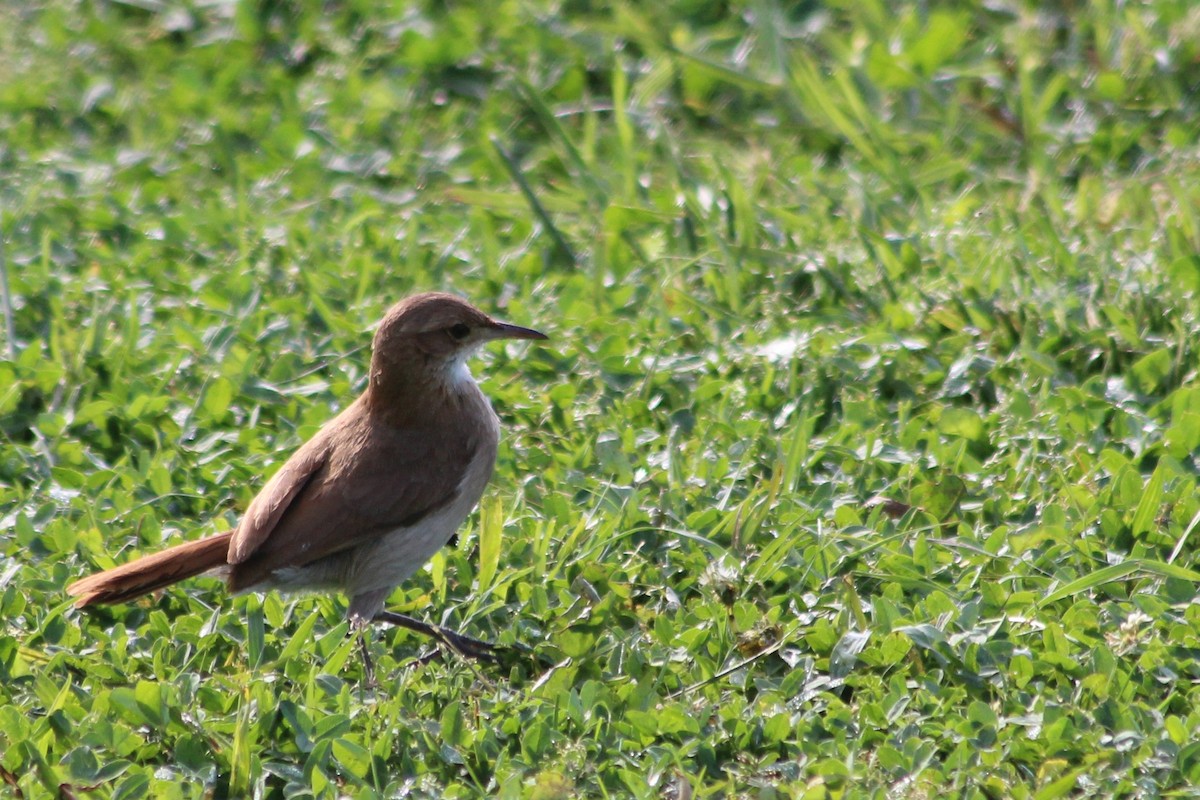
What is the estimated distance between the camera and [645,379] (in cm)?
612

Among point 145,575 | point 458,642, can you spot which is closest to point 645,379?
point 458,642

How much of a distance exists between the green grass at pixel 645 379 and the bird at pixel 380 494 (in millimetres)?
153

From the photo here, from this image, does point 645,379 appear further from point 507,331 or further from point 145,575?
point 145,575

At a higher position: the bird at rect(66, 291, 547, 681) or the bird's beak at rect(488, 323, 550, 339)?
the bird's beak at rect(488, 323, 550, 339)

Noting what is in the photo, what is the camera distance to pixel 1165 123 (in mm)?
7625

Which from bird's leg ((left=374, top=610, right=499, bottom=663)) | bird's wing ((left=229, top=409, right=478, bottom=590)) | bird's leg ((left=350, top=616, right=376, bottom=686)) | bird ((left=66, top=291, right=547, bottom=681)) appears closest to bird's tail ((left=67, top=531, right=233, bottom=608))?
bird ((left=66, top=291, right=547, bottom=681))

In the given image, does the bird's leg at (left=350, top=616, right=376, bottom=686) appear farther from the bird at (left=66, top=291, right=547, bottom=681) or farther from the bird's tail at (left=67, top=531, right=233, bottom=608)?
the bird's tail at (left=67, top=531, right=233, bottom=608)

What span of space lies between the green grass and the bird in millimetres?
153

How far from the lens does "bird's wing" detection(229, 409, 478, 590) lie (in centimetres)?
492

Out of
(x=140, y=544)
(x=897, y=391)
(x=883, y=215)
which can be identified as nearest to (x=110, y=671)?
(x=140, y=544)

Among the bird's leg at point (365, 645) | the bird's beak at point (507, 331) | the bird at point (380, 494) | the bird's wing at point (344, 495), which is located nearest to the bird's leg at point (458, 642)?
the bird at point (380, 494)

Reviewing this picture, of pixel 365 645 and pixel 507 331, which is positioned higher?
pixel 507 331

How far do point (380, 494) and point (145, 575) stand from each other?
0.72 metres

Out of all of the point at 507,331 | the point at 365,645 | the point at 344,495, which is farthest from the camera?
the point at 507,331
